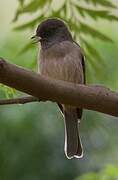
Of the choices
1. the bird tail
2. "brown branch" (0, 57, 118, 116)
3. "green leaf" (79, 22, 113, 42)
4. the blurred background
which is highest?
"brown branch" (0, 57, 118, 116)

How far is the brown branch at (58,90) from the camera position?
93cm

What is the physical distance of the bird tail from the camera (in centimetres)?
159

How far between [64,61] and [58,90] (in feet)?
1.84

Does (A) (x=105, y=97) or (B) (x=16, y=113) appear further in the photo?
(B) (x=16, y=113)

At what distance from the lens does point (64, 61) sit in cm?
154

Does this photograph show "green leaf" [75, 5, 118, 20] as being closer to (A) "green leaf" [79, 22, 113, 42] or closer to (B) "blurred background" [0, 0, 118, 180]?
(A) "green leaf" [79, 22, 113, 42]

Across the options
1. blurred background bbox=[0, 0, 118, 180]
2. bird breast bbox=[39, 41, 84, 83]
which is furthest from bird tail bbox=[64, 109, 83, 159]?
blurred background bbox=[0, 0, 118, 180]

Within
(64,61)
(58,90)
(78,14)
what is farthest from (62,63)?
(58,90)

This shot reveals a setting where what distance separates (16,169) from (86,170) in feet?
0.96

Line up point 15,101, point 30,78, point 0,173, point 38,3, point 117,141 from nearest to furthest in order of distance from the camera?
1. point 30,78
2. point 15,101
3. point 38,3
4. point 0,173
5. point 117,141

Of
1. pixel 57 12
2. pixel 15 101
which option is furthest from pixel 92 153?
pixel 15 101

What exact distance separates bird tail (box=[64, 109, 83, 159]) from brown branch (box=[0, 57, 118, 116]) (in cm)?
58

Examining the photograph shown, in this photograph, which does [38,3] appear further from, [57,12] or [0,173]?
[0,173]

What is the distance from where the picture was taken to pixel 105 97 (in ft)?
3.33
